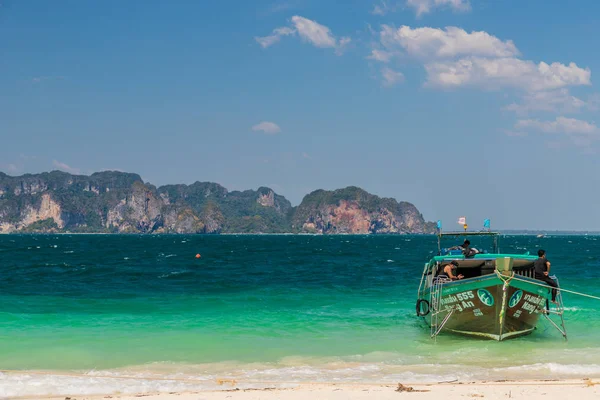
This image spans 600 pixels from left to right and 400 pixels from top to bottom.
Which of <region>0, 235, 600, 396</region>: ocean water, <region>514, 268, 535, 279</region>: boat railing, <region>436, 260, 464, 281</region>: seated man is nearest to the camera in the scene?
<region>0, 235, 600, 396</region>: ocean water

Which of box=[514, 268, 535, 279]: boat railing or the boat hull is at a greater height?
box=[514, 268, 535, 279]: boat railing

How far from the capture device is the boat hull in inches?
711

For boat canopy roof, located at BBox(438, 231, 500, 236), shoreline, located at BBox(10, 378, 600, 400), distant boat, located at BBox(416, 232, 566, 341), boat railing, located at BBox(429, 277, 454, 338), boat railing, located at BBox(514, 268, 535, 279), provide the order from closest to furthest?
1. shoreline, located at BBox(10, 378, 600, 400)
2. distant boat, located at BBox(416, 232, 566, 341)
3. boat railing, located at BBox(429, 277, 454, 338)
4. boat railing, located at BBox(514, 268, 535, 279)
5. boat canopy roof, located at BBox(438, 231, 500, 236)

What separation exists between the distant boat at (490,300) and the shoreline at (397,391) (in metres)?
4.39

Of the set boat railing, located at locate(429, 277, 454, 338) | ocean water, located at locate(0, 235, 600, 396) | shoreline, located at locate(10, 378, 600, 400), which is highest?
boat railing, located at locate(429, 277, 454, 338)

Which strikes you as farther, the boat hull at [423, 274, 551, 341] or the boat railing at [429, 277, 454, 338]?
the boat railing at [429, 277, 454, 338]

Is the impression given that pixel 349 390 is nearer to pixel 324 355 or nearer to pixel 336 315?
pixel 324 355

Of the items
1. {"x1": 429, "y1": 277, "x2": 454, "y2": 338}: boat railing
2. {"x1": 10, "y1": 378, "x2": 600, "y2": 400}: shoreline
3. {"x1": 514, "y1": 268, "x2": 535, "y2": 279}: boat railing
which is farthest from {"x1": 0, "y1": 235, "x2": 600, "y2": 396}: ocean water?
{"x1": 514, "y1": 268, "x2": 535, "y2": 279}: boat railing

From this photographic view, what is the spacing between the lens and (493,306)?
18234mm

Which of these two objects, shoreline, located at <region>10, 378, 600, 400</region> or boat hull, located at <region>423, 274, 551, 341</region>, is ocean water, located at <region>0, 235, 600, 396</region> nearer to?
boat hull, located at <region>423, 274, 551, 341</region>

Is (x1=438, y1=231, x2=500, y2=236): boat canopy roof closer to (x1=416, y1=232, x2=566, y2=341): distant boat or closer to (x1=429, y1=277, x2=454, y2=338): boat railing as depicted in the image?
(x1=416, y1=232, x2=566, y2=341): distant boat

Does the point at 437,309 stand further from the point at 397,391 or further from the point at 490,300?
the point at 397,391

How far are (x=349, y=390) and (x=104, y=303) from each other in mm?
19830

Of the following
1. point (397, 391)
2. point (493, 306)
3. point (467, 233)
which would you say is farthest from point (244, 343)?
point (467, 233)
